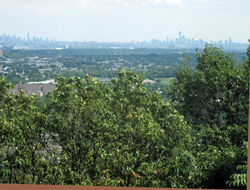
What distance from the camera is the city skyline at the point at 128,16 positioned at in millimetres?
4188

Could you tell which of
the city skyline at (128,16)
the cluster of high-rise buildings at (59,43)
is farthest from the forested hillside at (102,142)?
the cluster of high-rise buildings at (59,43)

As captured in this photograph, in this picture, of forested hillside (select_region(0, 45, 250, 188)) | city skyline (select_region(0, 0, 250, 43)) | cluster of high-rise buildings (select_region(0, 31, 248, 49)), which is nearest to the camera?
forested hillside (select_region(0, 45, 250, 188))

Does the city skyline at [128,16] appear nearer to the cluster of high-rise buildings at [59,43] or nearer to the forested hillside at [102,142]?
the forested hillside at [102,142]

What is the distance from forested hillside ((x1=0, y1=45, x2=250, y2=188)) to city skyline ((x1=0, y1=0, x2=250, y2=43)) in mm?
1582

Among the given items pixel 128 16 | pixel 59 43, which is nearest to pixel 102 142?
pixel 128 16

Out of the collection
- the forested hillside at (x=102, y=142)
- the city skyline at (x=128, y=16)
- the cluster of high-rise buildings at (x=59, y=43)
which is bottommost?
the forested hillside at (x=102, y=142)

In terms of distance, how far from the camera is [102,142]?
291 centimetres

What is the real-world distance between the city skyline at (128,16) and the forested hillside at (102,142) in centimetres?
158

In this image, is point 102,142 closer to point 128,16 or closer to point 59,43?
point 128,16

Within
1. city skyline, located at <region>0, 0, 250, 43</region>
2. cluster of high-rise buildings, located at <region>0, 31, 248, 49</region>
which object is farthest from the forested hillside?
cluster of high-rise buildings, located at <region>0, 31, 248, 49</region>

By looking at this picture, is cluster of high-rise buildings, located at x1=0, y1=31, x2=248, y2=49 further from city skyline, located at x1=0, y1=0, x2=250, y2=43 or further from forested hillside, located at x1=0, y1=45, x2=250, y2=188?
forested hillside, located at x1=0, y1=45, x2=250, y2=188

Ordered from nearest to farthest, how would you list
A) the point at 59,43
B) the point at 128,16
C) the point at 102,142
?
Answer: the point at 102,142, the point at 128,16, the point at 59,43

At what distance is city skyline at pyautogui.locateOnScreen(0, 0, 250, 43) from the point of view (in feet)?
13.7

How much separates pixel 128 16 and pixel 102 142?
2573mm
